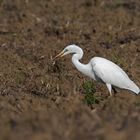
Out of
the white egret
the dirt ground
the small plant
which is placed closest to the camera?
the dirt ground

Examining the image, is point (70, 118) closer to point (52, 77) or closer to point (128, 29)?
point (52, 77)

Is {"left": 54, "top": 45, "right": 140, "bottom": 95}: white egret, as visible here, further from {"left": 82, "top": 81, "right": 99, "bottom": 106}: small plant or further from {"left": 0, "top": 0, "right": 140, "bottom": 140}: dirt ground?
{"left": 82, "top": 81, "right": 99, "bottom": 106}: small plant

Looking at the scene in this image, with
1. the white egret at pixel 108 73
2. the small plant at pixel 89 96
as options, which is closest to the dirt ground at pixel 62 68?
the small plant at pixel 89 96

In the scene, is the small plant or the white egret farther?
the white egret

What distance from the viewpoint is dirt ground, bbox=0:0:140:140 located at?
6.82 metres

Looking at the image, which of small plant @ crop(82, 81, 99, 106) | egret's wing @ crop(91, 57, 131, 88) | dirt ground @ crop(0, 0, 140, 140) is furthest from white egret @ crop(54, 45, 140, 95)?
small plant @ crop(82, 81, 99, 106)

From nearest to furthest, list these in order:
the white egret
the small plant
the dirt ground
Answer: the dirt ground
the small plant
the white egret

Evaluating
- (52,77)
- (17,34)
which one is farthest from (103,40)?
(52,77)

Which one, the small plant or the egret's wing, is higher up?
the egret's wing

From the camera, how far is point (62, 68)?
14.0m

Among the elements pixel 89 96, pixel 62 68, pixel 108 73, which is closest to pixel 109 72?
pixel 108 73

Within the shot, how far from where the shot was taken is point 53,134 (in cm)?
655

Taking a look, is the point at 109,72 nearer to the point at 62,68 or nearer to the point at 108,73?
the point at 108,73

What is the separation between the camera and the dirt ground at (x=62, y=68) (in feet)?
22.4
